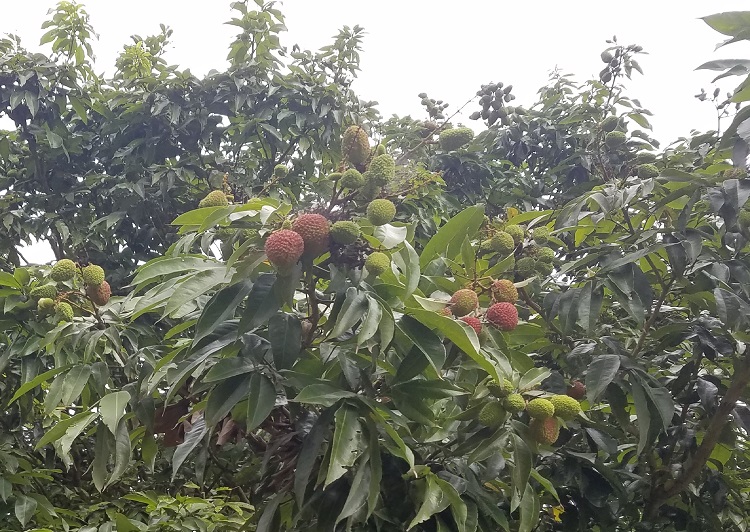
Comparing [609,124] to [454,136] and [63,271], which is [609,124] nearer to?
[454,136]

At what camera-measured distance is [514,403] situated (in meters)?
1.18

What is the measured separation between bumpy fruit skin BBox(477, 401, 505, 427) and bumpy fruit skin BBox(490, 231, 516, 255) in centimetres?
36

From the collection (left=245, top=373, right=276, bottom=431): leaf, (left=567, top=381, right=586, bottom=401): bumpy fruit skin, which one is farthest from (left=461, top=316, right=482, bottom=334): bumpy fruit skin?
(left=567, top=381, right=586, bottom=401): bumpy fruit skin

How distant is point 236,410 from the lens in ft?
4.50

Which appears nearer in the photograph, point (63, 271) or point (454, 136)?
point (454, 136)

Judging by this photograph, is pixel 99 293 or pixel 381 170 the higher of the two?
pixel 381 170

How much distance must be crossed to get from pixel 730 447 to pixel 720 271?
494 millimetres

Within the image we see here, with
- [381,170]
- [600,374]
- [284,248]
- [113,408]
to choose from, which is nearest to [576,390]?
Answer: [600,374]

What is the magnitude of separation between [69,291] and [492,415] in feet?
3.39

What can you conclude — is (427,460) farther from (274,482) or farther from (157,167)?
(157,167)

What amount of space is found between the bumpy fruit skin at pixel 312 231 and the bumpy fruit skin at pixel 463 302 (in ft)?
0.84

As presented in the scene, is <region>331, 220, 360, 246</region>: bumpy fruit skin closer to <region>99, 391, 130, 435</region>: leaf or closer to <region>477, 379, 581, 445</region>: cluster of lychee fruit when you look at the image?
<region>477, 379, 581, 445</region>: cluster of lychee fruit

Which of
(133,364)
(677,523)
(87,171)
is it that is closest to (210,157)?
(87,171)

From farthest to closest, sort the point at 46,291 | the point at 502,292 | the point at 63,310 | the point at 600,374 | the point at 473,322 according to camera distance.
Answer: the point at 46,291
the point at 63,310
the point at 600,374
the point at 502,292
the point at 473,322
